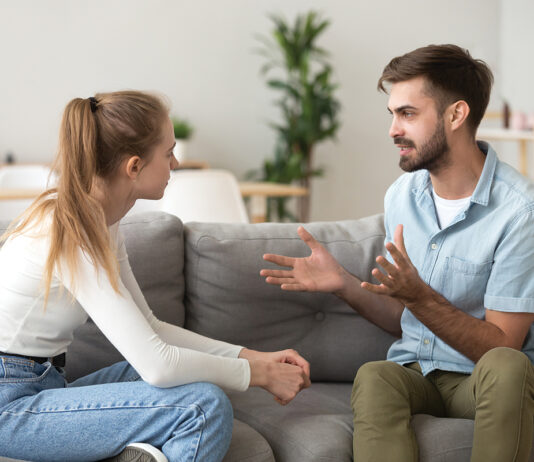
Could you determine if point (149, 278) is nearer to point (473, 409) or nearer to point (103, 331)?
point (103, 331)

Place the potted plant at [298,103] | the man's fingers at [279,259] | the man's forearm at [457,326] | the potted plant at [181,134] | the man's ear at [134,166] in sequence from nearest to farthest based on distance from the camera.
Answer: the man's ear at [134,166], the man's forearm at [457,326], the man's fingers at [279,259], the potted plant at [181,134], the potted plant at [298,103]

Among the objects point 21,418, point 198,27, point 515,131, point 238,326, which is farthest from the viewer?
point 198,27

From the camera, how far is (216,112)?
598cm

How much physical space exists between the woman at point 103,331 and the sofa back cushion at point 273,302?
0.42 m

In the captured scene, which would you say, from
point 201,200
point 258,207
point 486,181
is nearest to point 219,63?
point 258,207

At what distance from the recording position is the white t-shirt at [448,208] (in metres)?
1.83

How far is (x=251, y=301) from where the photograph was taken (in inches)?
78.8

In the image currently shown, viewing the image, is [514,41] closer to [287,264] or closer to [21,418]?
[287,264]

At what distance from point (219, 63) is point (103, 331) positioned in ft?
15.6

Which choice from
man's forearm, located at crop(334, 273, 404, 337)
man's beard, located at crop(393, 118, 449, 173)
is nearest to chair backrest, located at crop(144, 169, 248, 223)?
man's forearm, located at crop(334, 273, 404, 337)

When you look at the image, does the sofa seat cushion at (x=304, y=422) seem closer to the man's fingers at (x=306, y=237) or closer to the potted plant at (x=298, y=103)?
the man's fingers at (x=306, y=237)

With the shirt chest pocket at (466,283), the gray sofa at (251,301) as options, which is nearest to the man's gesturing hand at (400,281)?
the shirt chest pocket at (466,283)

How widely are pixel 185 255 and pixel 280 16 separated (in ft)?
14.6

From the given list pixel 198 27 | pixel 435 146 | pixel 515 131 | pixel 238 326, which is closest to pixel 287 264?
pixel 238 326
